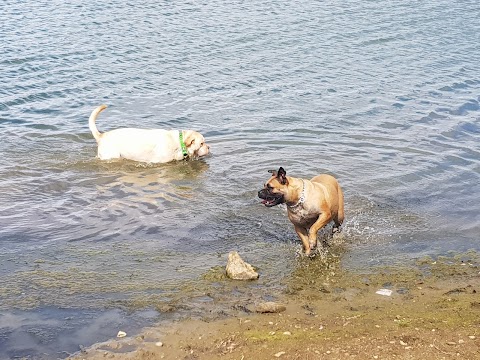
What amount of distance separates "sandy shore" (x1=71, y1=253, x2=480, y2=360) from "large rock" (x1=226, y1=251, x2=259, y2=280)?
423 millimetres

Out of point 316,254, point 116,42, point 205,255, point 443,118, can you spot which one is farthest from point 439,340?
point 116,42

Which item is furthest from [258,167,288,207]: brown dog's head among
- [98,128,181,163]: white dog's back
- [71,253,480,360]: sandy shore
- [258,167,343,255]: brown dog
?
[98,128,181,163]: white dog's back

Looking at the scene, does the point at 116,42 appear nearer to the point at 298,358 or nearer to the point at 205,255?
the point at 205,255

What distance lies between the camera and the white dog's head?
11.9m

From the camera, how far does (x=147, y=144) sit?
38.8 feet

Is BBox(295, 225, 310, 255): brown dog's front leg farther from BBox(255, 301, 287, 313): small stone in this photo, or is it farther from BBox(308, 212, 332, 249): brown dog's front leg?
BBox(255, 301, 287, 313): small stone

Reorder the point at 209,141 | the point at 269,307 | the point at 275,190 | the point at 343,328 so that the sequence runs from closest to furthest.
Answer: the point at 343,328 < the point at 269,307 < the point at 275,190 < the point at 209,141

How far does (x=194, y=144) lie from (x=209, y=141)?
1.37m

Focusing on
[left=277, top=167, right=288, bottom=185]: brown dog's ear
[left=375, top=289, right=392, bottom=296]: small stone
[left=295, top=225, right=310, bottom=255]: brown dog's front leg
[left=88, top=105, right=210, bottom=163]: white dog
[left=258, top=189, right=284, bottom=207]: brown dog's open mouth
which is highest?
[left=277, top=167, right=288, bottom=185]: brown dog's ear

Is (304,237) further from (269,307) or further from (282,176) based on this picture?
(269,307)

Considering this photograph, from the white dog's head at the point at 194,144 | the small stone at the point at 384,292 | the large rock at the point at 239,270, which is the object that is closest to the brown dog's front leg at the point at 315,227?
the large rock at the point at 239,270

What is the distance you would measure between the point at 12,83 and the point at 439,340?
1422 centimetres

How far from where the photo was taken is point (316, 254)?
7820mm

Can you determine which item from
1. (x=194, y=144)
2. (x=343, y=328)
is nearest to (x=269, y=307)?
(x=343, y=328)
